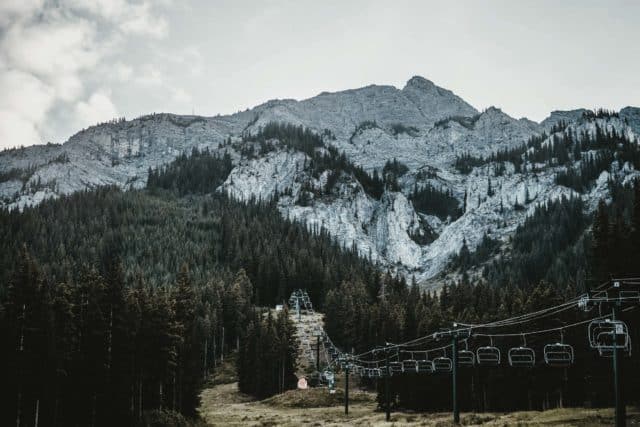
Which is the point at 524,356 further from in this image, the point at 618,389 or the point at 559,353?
the point at 618,389

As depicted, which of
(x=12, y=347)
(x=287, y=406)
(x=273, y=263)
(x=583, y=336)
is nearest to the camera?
(x=12, y=347)

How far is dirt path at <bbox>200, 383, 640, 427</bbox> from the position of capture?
42031 mm

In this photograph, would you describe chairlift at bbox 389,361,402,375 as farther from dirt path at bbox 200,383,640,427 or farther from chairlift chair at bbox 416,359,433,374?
dirt path at bbox 200,383,640,427

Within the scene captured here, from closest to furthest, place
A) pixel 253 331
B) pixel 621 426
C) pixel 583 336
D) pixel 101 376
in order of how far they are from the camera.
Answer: pixel 621 426, pixel 101 376, pixel 583 336, pixel 253 331

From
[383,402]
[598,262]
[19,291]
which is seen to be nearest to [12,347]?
[19,291]

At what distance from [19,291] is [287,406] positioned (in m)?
47.0

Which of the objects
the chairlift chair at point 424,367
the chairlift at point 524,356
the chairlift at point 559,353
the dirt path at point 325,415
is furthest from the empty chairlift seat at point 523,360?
the chairlift chair at point 424,367

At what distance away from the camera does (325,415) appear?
2687 inches

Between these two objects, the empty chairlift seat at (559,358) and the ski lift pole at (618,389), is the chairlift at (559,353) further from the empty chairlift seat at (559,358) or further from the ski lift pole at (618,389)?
the ski lift pole at (618,389)

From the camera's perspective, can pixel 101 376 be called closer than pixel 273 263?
Yes

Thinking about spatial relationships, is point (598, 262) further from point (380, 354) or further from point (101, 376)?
point (101, 376)

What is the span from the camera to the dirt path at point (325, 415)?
42031 mm

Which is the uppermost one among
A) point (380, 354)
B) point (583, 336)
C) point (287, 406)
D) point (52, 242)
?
point (52, 242)

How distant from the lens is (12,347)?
4428cm
